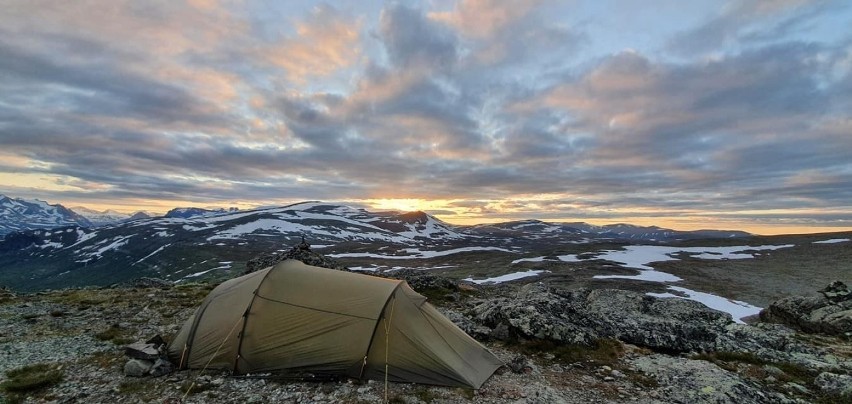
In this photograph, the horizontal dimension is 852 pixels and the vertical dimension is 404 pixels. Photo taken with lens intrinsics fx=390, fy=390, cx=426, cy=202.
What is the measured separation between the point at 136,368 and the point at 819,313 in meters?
35.9

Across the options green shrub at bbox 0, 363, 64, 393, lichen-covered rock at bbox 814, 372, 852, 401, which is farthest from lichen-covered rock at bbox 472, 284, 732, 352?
green shrub at bbox 0, 363, 64, 393

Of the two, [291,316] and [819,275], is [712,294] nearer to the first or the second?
[819,275]

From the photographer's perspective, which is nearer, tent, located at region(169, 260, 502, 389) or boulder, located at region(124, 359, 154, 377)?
tent, located at region(169, 260, 502, 389)

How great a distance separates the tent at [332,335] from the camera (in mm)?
12172

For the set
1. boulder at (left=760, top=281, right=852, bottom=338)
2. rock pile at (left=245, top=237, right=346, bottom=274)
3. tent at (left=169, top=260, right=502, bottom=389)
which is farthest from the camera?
rock pile at (left=245, top=237, right=346, bottom=274)

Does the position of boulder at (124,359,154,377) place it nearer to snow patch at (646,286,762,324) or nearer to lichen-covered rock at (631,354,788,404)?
lichen-covered rock at (631,354,788,404)

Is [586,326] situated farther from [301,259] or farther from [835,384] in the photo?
[301,259]

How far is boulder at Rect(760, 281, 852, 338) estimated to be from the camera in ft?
73.3

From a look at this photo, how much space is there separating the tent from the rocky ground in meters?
0.48

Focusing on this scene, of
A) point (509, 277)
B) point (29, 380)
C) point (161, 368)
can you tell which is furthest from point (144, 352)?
point (509, 277)

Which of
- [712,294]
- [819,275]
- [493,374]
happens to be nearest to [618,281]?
[712,294]

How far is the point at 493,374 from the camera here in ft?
42.2

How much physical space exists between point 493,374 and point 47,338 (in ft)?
60.7

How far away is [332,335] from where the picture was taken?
41.4 feet
